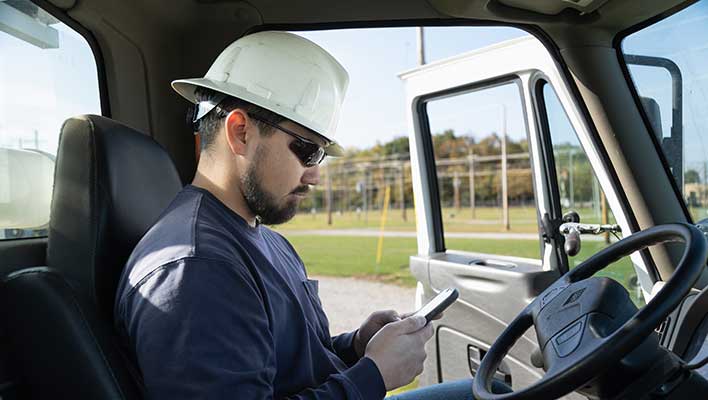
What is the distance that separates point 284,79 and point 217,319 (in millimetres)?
642

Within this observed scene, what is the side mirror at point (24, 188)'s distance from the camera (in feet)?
5.07

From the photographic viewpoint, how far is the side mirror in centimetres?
155

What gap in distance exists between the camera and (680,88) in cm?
182

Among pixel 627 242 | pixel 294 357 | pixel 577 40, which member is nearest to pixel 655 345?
pixel 627 242

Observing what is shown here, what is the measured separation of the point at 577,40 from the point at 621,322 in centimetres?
121

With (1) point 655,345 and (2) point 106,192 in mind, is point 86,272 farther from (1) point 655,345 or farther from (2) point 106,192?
(1) point 655,345

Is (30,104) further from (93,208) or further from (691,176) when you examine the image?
(691,176)

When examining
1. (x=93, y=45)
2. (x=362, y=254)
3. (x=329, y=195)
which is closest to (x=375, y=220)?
(x=329, y=195)

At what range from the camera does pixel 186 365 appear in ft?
3.41

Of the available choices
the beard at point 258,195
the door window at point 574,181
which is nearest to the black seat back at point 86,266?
the beard at point 258,195

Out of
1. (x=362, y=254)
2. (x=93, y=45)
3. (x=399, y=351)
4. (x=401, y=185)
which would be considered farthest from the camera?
(x=401, y=185)

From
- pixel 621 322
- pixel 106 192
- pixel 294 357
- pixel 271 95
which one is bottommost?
pixel 294 357

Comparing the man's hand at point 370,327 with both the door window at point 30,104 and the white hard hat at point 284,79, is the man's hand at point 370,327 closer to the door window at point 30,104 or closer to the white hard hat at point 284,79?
the white hard hat at point 284,79

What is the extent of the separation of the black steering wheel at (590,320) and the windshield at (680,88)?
0.75m
